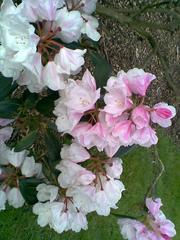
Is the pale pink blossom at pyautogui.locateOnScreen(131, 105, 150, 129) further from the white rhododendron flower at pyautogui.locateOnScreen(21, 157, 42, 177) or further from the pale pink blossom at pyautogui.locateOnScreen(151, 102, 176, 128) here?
the white rhododendron flower at pyautogui.locateOnScreen(21, 157, 42, 177)

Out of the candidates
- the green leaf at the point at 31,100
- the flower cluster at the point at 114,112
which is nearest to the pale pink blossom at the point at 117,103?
the flower cluster at the point at 114,112

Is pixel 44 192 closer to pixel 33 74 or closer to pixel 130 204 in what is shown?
pixel 33 74

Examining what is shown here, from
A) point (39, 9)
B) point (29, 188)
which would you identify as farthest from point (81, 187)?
point (39, 9)

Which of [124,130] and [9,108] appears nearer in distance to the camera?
[124,130]

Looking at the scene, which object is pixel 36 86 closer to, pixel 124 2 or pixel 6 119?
pixel 6 119

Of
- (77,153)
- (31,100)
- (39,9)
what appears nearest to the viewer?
(39,9)

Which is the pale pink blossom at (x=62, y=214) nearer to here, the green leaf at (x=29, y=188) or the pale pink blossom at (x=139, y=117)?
the green leaf at (x=29, y=188)

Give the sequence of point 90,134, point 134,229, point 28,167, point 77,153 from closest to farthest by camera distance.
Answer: point 90,134
point 77,153
point 28,167
point 134,229
